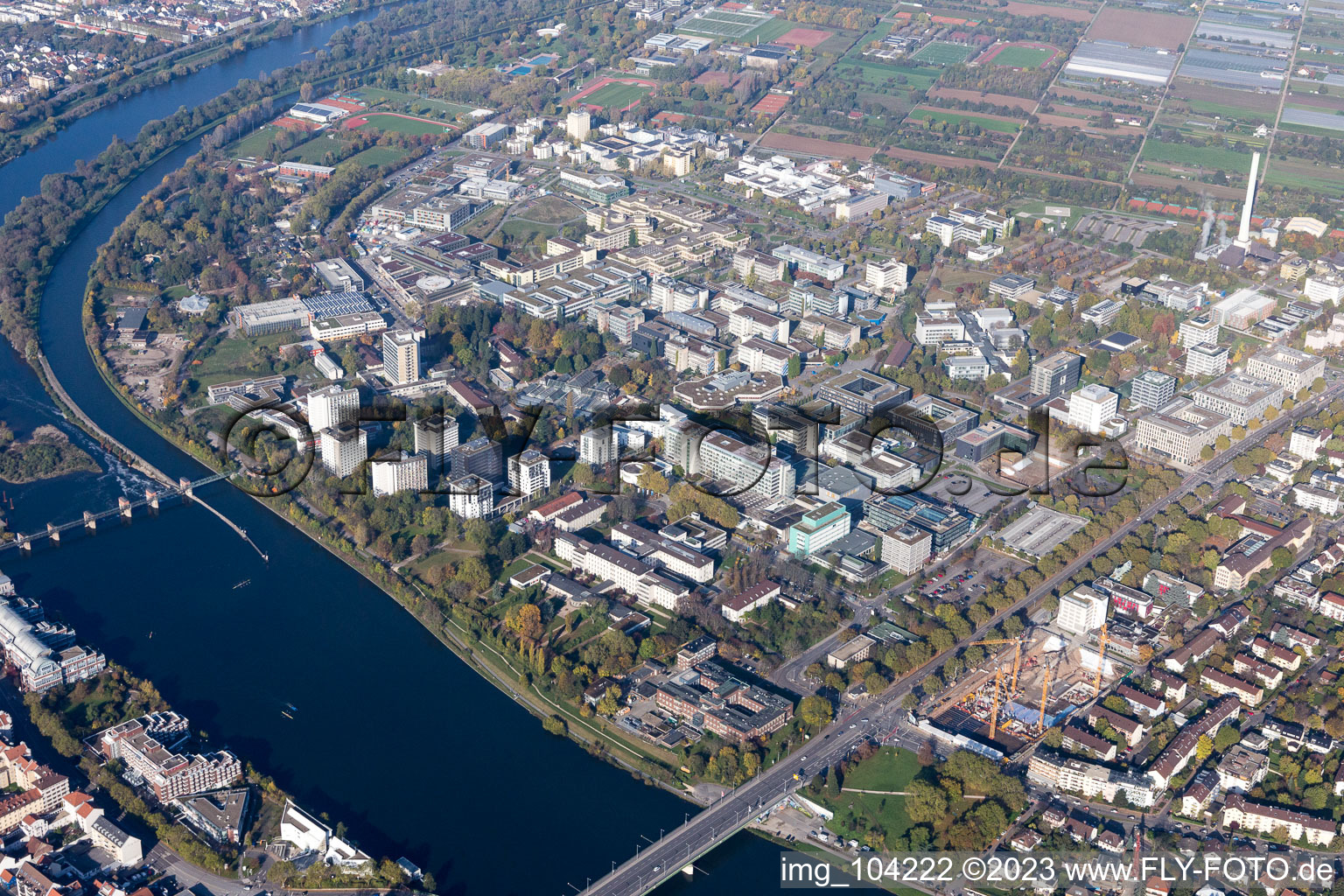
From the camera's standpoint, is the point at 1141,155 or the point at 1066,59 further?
the point at 1066,59

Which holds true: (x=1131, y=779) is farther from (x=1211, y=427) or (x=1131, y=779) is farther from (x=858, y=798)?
(x=1211, y=427)

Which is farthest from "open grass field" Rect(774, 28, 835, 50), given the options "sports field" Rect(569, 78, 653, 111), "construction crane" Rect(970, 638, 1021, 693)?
"construction crane" Rect(970, 638, 1021, 693)

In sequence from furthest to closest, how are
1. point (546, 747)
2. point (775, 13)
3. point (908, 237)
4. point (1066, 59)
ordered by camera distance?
point (775, 13)
point (1066, 59)
point (908, 237)
point (546, 747)

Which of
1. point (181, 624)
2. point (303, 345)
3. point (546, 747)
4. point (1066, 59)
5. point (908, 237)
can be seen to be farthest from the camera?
point (1066, 59)

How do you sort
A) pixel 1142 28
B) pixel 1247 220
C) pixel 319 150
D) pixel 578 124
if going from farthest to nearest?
1. pixel 1142 28
2. pixel 578 124
3. pixel 319 150
4. pixel 1247 220

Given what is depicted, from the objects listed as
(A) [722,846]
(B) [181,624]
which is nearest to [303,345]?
(B) [181,624]

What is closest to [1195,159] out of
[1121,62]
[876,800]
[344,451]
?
[1121,62]

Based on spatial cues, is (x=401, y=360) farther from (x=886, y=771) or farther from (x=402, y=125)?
(x=402, y=125)
